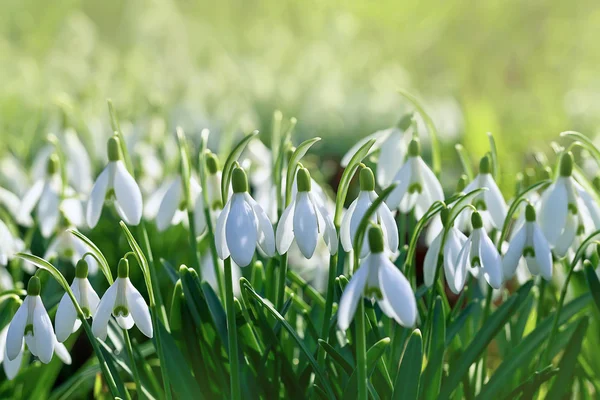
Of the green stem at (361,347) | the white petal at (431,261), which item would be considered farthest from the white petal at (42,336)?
the white petal at (431,261)

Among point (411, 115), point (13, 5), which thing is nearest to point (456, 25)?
point (13, 5)

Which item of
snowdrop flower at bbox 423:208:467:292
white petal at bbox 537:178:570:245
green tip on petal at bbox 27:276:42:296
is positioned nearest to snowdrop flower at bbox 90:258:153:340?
green tip on petal at bbox 27:276:42:296

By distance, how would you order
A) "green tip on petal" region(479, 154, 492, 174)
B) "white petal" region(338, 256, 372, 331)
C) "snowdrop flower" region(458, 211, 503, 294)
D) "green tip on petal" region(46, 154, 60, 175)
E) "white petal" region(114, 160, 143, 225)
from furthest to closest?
"green tip on petal" region(46, 154, 60, 175)
"green tip on petal" region(479, 154, 492, 174)
"white petal" region(114, 160, 143, 225)
"snowdrop flower" region(458, 211, 503, 294)
"white petal" region(338, 256, 372, 331)

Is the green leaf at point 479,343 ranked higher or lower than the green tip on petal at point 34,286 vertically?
higher

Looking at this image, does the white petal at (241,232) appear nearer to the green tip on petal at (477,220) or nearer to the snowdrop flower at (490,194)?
the green tip on petal at (477,220)

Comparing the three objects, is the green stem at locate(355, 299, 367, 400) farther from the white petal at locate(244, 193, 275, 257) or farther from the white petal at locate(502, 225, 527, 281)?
the white petal at locate(502, 225, 527, 281)
